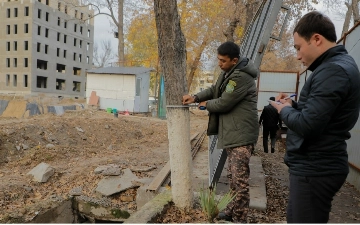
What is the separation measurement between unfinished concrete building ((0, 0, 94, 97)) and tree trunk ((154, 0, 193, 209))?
33465 mm

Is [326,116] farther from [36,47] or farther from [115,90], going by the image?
[36,47]

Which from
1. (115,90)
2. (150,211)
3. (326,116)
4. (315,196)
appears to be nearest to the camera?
(326,116)

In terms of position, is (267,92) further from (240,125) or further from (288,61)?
(288,61)

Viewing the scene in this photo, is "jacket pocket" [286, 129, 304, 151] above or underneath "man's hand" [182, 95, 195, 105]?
underneath

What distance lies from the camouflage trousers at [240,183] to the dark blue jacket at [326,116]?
1172mm

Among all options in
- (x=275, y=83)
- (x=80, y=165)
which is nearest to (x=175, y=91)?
(x=80, y=165)

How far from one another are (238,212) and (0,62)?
41.7 metres

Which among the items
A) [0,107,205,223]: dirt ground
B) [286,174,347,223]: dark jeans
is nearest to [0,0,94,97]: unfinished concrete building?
[0,107,205,223]: dirt ground

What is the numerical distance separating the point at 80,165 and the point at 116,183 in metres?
2.11

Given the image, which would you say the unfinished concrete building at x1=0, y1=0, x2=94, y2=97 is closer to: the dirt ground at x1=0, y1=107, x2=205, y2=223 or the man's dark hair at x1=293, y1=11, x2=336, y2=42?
the dirt ground at x1=0, y1=107, x2=205, y2=223

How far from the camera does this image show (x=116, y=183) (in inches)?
199

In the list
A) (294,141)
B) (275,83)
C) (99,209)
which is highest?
(275,83)

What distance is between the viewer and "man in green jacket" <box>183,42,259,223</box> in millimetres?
3055

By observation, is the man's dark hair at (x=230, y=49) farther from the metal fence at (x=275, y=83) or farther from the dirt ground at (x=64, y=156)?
the metal fence at (x=275, y=83)
